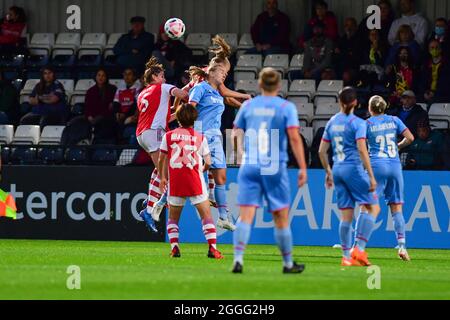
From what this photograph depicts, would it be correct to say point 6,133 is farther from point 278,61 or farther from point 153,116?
point 153,116

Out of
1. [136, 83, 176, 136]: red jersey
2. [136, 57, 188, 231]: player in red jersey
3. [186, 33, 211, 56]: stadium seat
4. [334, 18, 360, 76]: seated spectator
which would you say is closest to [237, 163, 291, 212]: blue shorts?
[136, 57, 188, 231]: player in red jersey

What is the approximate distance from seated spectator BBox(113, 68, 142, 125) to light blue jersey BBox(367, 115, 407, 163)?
7606mm

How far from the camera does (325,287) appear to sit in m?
12.1

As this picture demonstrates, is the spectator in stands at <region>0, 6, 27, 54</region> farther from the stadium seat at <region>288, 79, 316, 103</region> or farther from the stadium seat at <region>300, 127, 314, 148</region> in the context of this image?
the stadium seat at <region>300, 127, 314, 148</region>

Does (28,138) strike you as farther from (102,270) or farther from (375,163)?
(102,270)

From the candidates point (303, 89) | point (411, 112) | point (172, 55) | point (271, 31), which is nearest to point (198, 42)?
point (172, 55)

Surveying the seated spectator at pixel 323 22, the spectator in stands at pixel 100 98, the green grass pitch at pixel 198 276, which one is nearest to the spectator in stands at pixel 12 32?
the spectator in stands at pixel 100 98

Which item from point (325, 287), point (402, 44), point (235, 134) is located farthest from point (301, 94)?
point (325, 287)

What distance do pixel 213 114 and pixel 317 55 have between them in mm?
7301

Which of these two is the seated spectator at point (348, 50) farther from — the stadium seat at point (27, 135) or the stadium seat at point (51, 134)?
the stadium seat at point (27, 135)

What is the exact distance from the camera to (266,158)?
12547 mm

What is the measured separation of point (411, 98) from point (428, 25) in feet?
13.4

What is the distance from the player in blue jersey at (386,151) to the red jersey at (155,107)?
10.3 ft

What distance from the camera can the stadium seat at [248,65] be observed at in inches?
985
